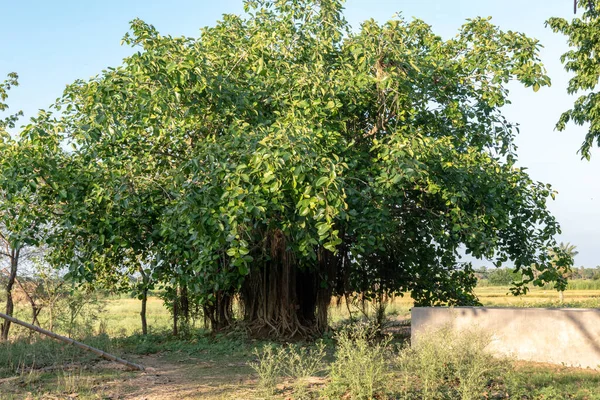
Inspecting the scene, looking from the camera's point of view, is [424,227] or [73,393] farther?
[424,227]

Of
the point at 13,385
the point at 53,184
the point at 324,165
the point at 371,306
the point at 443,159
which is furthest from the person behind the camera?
the point at 371,306

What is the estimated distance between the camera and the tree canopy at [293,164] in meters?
9.45

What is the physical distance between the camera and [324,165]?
9.14 m

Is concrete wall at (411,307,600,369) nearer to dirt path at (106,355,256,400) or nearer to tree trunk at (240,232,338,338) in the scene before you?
dirt path at (106,355,256,400)

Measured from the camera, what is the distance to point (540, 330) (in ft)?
31.6

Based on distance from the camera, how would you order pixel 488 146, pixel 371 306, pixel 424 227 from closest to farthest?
pixel 424 227
pixel 488 146
pixel 371 306

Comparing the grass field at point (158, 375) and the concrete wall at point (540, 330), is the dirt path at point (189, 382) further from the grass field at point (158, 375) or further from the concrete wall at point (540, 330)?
the concrete wall at point (540, 330)

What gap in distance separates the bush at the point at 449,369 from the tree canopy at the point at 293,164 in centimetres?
205

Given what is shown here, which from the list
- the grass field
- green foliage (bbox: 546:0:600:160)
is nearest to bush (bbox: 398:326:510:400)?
the grass field

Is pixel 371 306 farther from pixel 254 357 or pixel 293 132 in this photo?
pixel 293 132

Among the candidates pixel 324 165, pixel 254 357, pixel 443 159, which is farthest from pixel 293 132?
pixel 254 357

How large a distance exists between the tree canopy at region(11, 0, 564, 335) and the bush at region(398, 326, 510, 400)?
2048mm

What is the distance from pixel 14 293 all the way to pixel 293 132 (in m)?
9.28

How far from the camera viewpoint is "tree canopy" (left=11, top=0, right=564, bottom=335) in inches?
372
